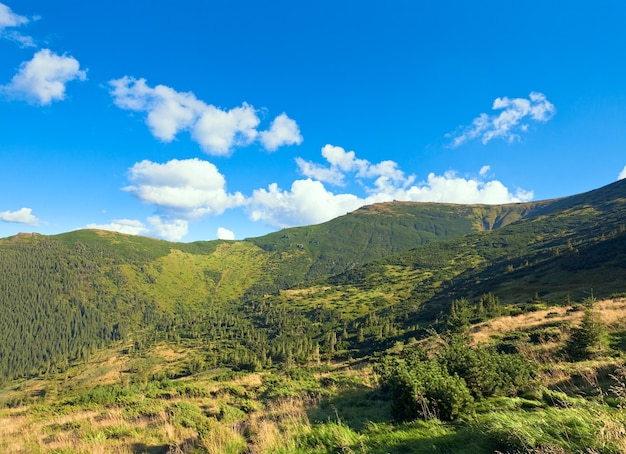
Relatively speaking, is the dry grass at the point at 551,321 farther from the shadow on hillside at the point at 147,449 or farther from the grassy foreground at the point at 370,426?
the shadow on hillside at the point at 147,449

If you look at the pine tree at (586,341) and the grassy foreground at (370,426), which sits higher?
the grassy foreground at (370,426)

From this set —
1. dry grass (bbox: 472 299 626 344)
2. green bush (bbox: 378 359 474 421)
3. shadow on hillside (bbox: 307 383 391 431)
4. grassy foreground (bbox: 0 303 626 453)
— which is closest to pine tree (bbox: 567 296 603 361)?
grassy foreground (bbox: 0 303 626 453)

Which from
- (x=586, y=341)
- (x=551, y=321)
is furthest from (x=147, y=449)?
(x=551, y=321)

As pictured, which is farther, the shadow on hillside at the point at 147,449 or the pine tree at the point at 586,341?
the pine tree at the point at 586,341

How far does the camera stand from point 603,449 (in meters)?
4.09

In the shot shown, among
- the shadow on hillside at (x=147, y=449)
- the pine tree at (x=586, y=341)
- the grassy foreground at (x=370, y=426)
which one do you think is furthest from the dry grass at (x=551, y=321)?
the shadow on hillside at (x=147, y=449)

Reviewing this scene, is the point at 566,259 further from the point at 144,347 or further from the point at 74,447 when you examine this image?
the point at 144,347

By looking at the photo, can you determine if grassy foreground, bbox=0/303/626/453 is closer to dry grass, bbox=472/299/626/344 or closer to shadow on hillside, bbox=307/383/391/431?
shadow on hillside, bbox=307/383/391/431

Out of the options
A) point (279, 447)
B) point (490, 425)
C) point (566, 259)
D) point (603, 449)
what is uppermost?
point (603, 449)

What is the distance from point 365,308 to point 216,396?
138 m

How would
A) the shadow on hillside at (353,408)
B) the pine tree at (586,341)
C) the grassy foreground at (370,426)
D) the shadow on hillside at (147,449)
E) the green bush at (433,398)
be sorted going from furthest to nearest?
the pine tree at (586,341), the shadow on hillside at (353,408), the shadow on hillside at (147,449), the green bush at (433,398), the grassy foreground at (370,426)

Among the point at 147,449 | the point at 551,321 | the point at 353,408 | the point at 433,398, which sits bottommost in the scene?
the point at 551,321

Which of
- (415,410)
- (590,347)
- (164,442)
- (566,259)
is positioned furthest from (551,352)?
(566,259)

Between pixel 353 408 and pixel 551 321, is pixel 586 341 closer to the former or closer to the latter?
pixel 353 408
